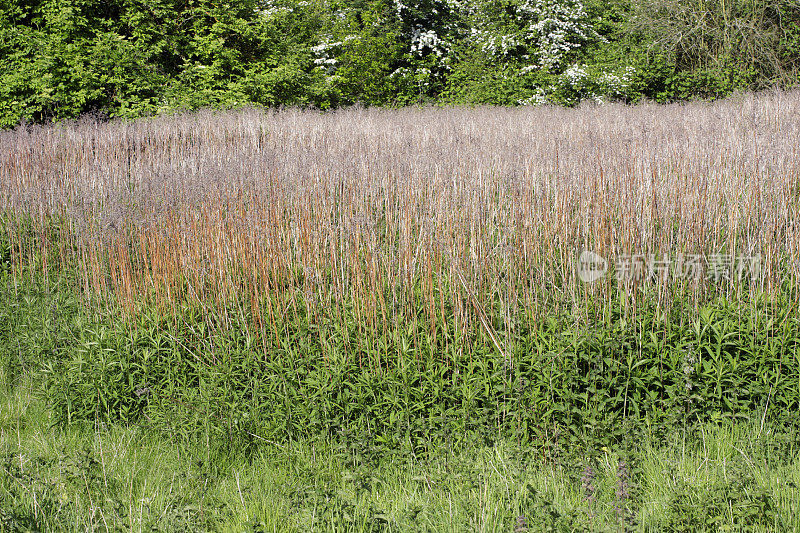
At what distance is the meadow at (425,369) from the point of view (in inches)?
105

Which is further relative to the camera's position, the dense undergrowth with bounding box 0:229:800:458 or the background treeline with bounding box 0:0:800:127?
the background treeline with bounding box 0:0:800:127

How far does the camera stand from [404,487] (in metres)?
2.81

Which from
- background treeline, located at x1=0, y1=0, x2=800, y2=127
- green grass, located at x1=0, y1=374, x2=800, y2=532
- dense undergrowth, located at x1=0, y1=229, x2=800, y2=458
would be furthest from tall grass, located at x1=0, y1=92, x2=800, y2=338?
background treeline, located at x1=0, y1=0, x2=800, y2=127

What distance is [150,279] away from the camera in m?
4.33

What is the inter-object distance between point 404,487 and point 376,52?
62.4ft

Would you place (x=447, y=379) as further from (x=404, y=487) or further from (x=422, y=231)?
(x=422, y=231)

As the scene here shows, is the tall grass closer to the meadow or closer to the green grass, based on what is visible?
the meadow

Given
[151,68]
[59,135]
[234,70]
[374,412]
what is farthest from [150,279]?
[234,70]

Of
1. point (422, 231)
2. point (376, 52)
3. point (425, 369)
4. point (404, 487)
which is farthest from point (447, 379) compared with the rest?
point (376, 52)

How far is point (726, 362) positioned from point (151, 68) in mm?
14912

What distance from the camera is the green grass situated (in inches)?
96.1

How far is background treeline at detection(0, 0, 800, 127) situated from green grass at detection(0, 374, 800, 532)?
40.5 feet

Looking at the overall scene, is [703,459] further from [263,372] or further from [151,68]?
[151,68]

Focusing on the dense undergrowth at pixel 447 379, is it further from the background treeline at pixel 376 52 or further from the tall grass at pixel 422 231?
the background treeline at pixel 376 52
